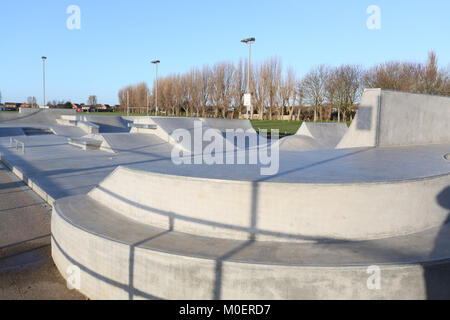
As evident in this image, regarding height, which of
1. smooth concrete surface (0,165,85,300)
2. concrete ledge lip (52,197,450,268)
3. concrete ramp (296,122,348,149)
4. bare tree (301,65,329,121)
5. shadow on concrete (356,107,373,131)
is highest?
bare tree (301,65,329,121)

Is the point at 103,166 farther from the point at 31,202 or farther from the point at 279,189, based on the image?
the point at 279,189

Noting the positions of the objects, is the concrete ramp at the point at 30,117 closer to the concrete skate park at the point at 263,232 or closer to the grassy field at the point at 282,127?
Answer: the grassy field at the point at 282,127

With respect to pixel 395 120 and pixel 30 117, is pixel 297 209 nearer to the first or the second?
pixel 395 120

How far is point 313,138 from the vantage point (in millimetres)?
20953

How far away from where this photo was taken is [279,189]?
15.3 feet

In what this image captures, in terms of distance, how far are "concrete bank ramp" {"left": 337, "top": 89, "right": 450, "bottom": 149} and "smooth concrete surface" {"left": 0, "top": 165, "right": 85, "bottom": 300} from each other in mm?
8948

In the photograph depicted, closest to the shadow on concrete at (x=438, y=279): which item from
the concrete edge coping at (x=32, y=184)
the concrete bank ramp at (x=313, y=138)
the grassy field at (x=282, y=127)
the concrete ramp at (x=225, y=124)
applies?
the concrete edge coping at (x=32, y=184)

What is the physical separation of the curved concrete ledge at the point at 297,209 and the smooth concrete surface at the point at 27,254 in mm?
1891

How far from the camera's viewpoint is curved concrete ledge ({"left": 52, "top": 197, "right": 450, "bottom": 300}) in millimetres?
3779

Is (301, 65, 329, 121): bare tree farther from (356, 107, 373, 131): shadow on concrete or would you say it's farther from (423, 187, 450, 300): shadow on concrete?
(423, 187, 450, 300): shadow on concrete

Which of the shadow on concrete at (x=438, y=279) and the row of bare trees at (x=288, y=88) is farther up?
the row of bare trees at (x=288, y=88)

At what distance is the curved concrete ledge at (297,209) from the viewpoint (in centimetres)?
464

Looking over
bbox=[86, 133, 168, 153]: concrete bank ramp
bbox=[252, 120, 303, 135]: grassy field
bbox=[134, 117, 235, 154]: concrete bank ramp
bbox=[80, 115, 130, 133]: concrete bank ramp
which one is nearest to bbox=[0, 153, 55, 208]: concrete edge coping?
bbox=[86, 133, 168, 153]: concrete bank ramp

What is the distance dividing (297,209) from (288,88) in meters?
46.7
